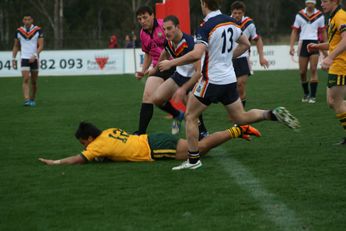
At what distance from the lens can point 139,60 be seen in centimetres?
2997

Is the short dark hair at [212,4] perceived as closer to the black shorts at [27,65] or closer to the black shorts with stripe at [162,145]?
the black shorts with stripe at [162,145]

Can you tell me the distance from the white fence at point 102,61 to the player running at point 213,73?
72.2 feet

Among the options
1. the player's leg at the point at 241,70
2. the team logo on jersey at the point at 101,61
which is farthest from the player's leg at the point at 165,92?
the team logo on jersey at the point at 101,61

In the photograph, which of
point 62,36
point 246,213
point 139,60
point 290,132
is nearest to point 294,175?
point 246,213

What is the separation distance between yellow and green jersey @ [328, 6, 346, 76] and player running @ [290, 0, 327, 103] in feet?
21.6

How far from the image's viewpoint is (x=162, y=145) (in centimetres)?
827

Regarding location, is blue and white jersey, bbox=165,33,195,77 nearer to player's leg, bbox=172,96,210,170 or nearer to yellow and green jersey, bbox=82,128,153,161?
yellow and green jersey, bbox=82,128,153,161

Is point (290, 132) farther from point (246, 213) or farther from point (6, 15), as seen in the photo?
point (6, 15)

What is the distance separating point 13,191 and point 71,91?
46.4 feet

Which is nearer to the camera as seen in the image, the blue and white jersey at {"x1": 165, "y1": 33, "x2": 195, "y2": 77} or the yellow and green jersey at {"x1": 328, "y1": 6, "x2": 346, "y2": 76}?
the yellow and green jersey at {"x1": 328, "y1": 6, "x2": 346, "y2": 76}

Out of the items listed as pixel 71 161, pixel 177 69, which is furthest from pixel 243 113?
pixel 177 69

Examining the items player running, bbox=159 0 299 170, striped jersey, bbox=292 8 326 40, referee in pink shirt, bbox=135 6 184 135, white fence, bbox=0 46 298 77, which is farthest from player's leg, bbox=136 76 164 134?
white fence, bbox=0 46 298 77

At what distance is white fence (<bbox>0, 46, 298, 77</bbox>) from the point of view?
30016 mm

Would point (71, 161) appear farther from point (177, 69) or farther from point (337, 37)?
point (337, 37)
